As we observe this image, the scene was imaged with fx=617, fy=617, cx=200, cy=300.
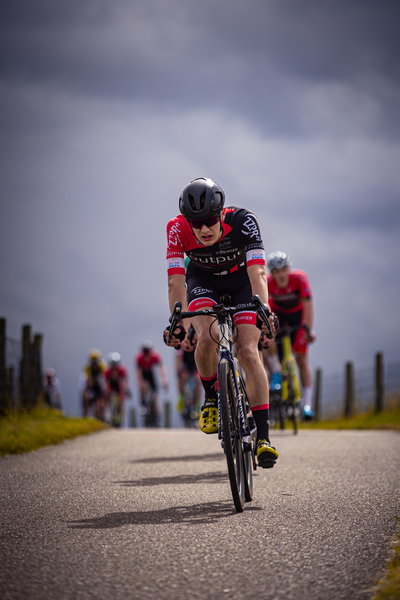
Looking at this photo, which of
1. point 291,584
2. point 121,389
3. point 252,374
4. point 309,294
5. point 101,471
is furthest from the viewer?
point 121,389

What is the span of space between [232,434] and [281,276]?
5.97 m

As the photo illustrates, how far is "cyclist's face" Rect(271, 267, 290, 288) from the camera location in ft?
32.2

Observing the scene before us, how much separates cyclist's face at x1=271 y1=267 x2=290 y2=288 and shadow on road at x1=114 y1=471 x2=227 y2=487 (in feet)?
15.3

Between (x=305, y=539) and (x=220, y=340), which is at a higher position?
(x=220, y=340)

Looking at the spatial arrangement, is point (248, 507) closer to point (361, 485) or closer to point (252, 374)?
point (252, 374)

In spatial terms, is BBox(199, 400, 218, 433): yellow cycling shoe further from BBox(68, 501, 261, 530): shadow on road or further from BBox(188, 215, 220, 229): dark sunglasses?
BBox(188, 215, 220, 229): dark sunglasses

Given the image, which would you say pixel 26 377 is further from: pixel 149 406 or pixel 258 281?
pixel 258 281

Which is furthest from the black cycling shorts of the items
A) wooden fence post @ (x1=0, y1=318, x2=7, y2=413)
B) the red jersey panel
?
wooden fence post @ (x1=0, y1=318, x2=7, y2=413)

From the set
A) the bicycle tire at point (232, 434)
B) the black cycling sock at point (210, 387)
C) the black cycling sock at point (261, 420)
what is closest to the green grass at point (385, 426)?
the bicycle tire at point (232, 434)

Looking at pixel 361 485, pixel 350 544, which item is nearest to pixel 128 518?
pixel 350 544

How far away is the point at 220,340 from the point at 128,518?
52.3 inches

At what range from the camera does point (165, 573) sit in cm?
269

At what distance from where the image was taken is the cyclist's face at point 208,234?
4.62m

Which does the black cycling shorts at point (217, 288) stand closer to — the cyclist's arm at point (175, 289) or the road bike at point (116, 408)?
the cyclist's arm at point (175, 289)
